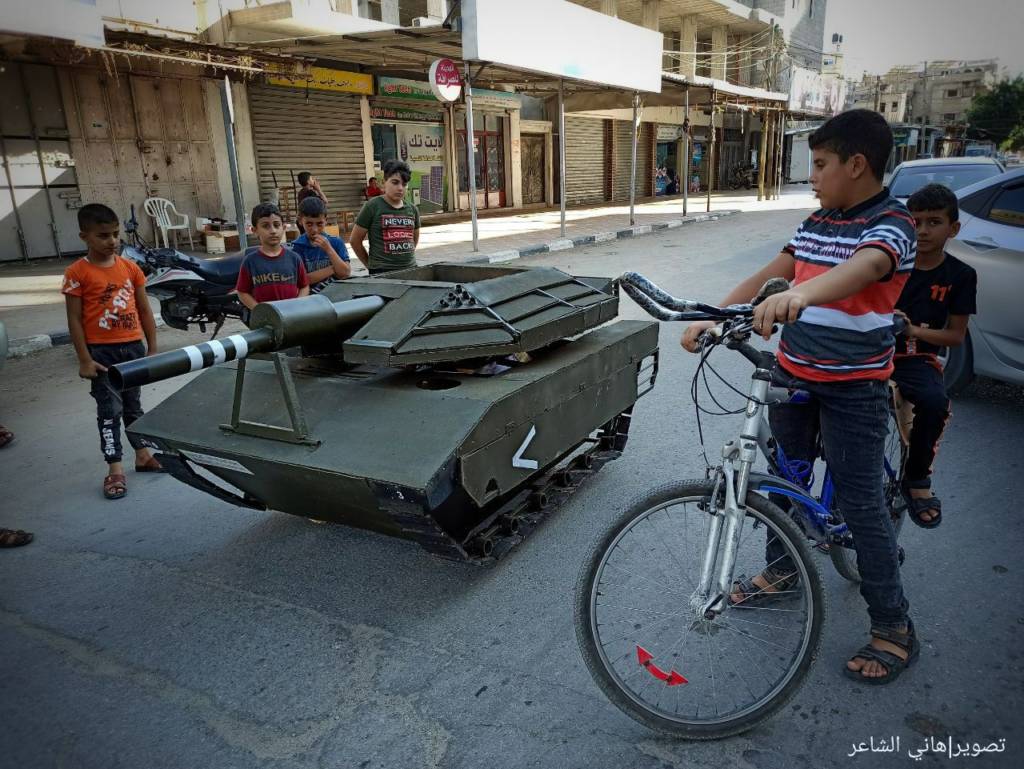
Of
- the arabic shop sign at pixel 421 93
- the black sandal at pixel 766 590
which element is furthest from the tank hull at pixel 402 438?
the arabic shop sign at pixel 421 93

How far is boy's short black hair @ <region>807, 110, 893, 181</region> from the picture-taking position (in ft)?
6.82

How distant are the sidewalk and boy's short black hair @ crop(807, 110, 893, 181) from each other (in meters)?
7.90

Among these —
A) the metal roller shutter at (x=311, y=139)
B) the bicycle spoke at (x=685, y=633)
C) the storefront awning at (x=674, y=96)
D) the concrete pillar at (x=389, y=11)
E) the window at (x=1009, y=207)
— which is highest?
the concrete pillar at (x=389, y=11)

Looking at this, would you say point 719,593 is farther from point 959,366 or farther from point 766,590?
point 959,366

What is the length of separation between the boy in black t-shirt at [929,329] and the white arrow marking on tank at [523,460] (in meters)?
1.53

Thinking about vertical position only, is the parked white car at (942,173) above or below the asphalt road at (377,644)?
above

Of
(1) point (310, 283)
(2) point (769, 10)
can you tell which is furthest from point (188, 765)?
(2) point (769, 10)

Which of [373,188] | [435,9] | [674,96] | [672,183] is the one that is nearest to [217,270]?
[373,188]

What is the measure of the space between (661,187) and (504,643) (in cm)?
3162

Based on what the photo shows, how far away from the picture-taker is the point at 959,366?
196 inches

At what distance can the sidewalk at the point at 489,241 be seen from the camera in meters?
8.42

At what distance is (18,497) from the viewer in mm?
4148

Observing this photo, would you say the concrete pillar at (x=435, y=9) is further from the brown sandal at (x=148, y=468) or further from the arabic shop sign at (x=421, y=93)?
the brown sandal at (x=148, y=468)

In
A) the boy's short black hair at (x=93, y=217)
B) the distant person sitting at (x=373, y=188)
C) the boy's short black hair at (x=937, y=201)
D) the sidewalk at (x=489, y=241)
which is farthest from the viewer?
the distant person sitting at (x=373, y=188)
